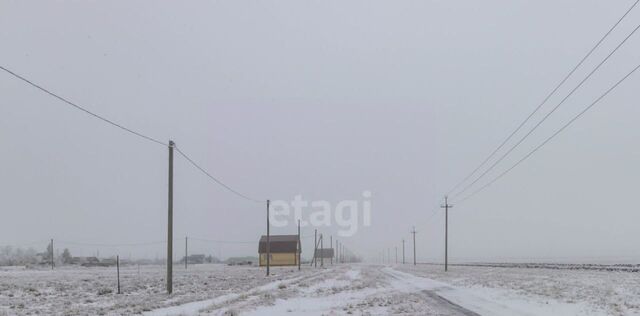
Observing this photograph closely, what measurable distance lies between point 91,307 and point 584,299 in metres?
20.2

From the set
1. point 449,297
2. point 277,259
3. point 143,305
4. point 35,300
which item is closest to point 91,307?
point 143,305

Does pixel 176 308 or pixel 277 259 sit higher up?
pixel 176 308

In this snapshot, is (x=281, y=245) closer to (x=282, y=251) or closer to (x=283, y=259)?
(x=282, y=251)

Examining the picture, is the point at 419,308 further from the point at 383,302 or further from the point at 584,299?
the point at 584,299

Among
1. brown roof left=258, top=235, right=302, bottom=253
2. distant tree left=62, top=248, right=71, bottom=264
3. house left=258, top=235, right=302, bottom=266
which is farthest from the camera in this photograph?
distant tree left=62, top=248, right=71, bottom=264

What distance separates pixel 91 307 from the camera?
2322 centimetres

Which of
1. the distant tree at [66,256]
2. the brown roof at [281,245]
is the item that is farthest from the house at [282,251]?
the distant tree at [66,256]

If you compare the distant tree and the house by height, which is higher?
the house

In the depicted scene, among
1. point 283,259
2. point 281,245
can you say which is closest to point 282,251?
point 281,245

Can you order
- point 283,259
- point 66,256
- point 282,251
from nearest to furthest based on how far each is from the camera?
point 283,259 < point 282,251 < point 66,256

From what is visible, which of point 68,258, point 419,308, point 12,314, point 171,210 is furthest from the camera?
point 68,258

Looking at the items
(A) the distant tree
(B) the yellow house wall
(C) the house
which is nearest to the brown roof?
(C) the house

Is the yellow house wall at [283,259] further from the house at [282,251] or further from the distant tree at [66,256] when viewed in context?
the distant tree at [66,256]

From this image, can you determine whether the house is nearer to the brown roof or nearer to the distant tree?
the brown roof
